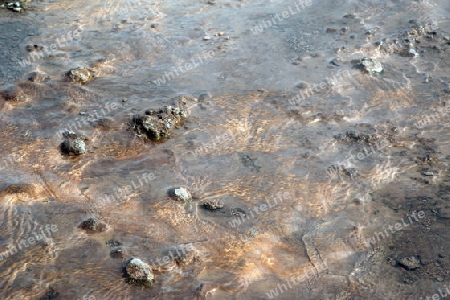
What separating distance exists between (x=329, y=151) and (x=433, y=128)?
54.7 inches

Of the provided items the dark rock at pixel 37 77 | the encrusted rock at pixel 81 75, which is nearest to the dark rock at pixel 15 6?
the dark rock at pixel 37 77

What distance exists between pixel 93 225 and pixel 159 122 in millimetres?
1586

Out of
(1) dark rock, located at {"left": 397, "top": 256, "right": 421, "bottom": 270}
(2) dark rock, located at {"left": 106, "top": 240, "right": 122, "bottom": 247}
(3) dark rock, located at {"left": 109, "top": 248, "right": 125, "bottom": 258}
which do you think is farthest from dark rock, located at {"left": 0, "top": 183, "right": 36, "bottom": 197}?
(1) dark rock, located at {"left": 397, "top": 256, "right": 421, "bottom": 270}

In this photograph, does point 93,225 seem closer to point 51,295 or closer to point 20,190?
point 51,295

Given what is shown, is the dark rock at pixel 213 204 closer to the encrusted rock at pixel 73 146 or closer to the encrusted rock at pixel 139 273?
the encrusted rock at pixel 139 273

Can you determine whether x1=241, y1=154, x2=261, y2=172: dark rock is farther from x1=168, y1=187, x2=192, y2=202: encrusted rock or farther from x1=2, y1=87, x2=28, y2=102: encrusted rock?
x1=2, y1=87, x2=28, y2=102: encrusted rock

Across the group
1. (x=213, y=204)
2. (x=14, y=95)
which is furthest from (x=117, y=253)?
(x=14, y=95)

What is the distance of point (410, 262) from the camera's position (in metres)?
3.96

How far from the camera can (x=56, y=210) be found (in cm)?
422

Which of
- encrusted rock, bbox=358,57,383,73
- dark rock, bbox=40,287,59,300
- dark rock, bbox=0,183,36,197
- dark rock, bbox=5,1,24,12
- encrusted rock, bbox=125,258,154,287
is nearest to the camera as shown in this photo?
dark rock, bbox=40,287,59,300

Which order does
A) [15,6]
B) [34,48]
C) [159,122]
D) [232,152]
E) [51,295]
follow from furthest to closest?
1. [15,6]
2. [34,48]
3. [159,122]
4. [232,152]
5. [51,295]

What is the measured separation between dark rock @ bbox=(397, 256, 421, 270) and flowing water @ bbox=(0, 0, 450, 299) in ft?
0.06

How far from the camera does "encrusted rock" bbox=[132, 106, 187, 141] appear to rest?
520 centimetres

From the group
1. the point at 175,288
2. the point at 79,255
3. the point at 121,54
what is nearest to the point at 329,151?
the point at 175,288
